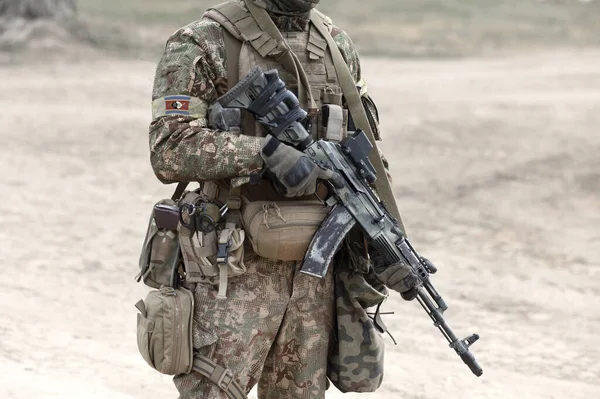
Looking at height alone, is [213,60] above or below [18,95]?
above

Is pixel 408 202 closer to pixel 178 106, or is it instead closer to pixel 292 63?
pixel 292 63

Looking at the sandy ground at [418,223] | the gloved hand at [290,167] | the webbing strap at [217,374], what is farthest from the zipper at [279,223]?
the sandy ground at [418,223]

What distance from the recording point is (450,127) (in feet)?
36.0

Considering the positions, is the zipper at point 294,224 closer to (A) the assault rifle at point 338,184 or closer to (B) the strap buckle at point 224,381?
(A) the assault rifle at point 338,184

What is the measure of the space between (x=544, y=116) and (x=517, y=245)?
3632 mm

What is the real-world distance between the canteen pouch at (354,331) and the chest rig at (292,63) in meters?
0.46

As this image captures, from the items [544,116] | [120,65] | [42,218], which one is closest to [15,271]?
[42,218]

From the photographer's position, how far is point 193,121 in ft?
9.78

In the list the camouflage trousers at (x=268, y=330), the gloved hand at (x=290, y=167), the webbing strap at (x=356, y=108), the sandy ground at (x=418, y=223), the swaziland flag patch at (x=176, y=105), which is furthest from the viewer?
the sandy ground at (x=418, y=223)

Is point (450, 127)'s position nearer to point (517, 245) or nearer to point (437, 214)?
point (437, 214)

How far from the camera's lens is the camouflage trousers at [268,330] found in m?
3.08

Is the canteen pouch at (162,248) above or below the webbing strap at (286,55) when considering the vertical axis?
below

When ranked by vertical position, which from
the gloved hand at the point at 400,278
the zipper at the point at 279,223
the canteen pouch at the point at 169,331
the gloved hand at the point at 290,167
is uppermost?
the gloved hand at the point at 290,167

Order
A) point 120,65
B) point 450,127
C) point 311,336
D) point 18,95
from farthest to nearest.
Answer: point 120,65, point 18,95, point 450,127, point 311,336
